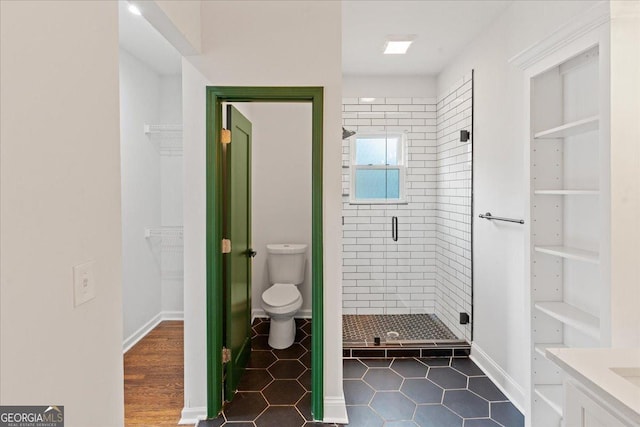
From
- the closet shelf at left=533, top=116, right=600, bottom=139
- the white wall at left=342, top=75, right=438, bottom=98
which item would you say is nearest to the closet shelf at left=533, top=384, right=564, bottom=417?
the closet shelf at left=533, top=116, right=600, bottom=139

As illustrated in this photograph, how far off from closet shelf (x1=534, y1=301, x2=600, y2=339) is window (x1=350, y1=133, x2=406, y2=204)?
2.10m

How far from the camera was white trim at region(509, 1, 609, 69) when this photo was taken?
4.81 ft

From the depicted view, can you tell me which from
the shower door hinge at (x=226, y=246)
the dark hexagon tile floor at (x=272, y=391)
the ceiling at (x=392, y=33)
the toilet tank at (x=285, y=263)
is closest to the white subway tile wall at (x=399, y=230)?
the ceiling at (x=392, y=33)

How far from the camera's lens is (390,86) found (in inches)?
153

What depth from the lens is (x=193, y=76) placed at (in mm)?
2227

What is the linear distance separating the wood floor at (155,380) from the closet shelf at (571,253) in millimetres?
2373

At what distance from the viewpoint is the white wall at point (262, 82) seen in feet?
7.26

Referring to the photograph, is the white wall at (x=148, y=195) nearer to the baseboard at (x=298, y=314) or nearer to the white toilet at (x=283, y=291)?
the baseboard at (x=298, y=314)

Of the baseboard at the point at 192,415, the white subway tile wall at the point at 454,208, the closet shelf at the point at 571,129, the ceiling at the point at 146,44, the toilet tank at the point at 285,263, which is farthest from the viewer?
the toilet tank at the point at 285,263

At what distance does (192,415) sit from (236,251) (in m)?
1.07

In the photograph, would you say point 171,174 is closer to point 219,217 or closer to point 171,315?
point 171,315

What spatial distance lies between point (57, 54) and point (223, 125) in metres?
1.42

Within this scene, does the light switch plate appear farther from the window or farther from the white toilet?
the window

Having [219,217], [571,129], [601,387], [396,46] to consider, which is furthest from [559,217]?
[219,217]
